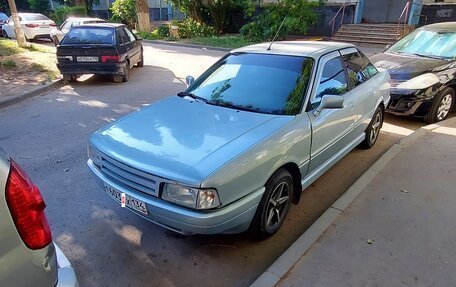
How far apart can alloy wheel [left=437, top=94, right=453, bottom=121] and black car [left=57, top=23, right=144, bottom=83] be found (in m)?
7.55

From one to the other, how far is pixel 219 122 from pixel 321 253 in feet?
4.69

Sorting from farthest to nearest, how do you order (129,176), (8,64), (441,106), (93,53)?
(8,64) < (93,53) < (441,106) < (129,176)

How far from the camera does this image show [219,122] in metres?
3.26

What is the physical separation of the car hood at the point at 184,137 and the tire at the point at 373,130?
2.25m

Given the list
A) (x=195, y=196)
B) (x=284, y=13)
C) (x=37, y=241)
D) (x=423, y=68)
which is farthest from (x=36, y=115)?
(x=284, y=13)

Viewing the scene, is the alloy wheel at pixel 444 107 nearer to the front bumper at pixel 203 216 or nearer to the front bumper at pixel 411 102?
the front bumper at pixel 411 102

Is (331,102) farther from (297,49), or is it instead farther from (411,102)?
(411,102)

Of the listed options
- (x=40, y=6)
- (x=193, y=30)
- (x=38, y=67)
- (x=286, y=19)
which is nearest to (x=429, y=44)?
(x=286, y=19)

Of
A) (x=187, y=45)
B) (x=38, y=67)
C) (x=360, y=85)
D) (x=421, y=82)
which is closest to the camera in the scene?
(x=360, y=85)

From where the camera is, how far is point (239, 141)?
2.90 meters

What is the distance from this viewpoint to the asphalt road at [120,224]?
2.92 m

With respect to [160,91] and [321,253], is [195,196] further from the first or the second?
[160,91]

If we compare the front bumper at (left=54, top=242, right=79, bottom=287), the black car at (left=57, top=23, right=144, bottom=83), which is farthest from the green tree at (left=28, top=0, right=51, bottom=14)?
the front bumper at (left=54, top=242, right=79, bottom=287)

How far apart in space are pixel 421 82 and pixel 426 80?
98 mm
